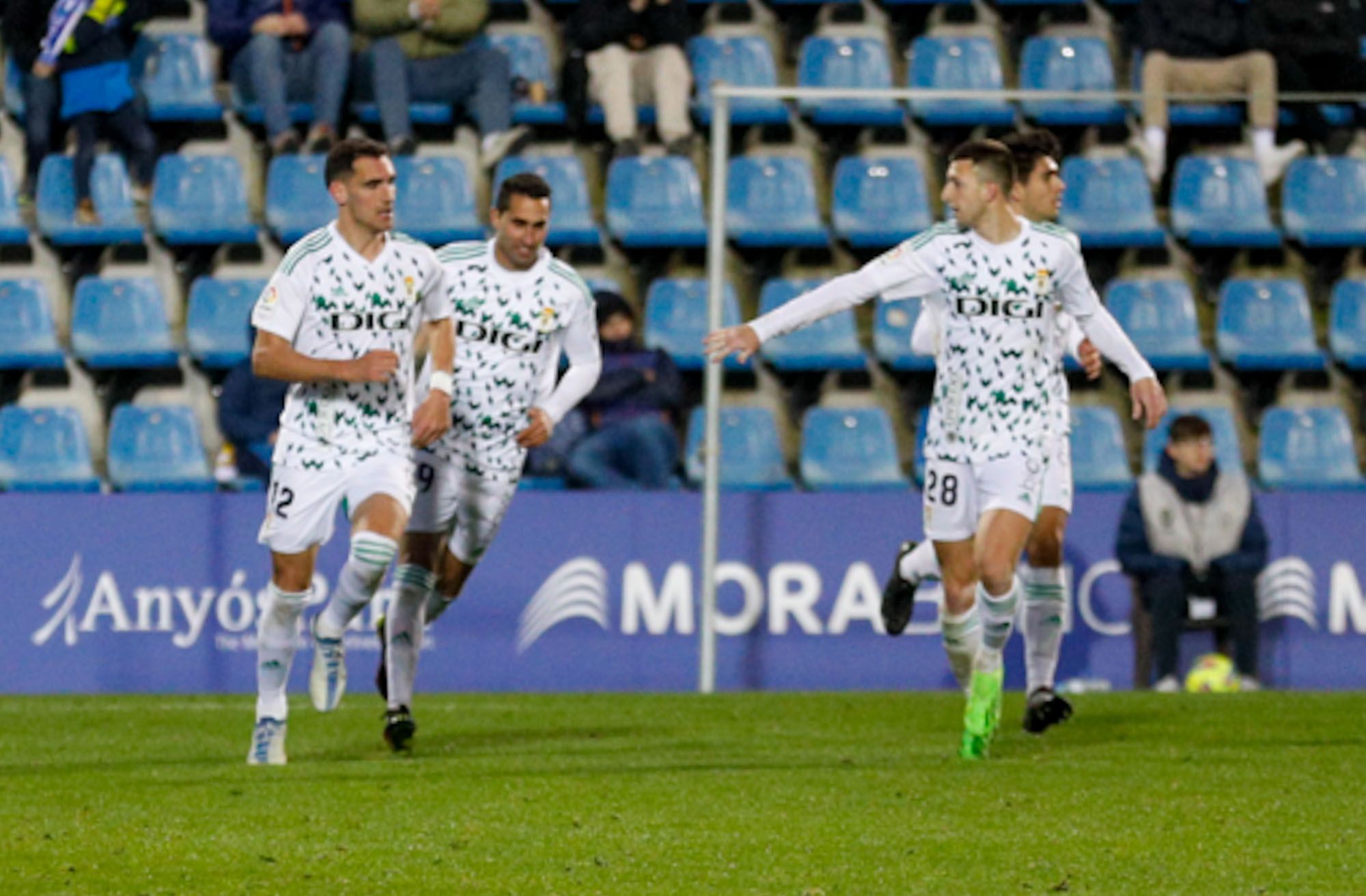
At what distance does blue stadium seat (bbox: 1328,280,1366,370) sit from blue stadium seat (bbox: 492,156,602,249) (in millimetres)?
4111

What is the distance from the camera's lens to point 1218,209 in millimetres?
13703

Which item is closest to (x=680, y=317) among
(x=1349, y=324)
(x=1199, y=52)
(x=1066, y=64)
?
(x=1066, y=64)

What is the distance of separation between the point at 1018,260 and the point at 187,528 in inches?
217

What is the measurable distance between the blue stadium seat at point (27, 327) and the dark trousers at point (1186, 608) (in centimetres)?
626

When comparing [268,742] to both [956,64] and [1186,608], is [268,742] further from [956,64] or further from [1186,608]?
[956,64]

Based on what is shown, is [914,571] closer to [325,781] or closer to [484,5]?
[325,781]

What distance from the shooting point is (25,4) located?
14.5 metres

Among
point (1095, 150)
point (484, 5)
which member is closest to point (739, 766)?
point (1095, 150)

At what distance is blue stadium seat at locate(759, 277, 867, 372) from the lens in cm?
1324

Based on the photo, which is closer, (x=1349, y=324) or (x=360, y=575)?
(x=360, y=575)

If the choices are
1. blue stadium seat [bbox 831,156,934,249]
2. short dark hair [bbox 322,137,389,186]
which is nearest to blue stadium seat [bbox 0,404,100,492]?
blue stadium seat [bbox 831,156,934,249]

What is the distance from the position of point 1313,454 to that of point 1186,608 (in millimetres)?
1148

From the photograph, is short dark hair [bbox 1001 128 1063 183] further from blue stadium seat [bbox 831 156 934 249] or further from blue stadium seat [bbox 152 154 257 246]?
blue stadium seat [bbox 152 154 257 246]

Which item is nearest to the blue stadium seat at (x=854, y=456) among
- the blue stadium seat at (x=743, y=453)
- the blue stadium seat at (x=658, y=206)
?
the blue stadium seat at (x=743, y=453)
